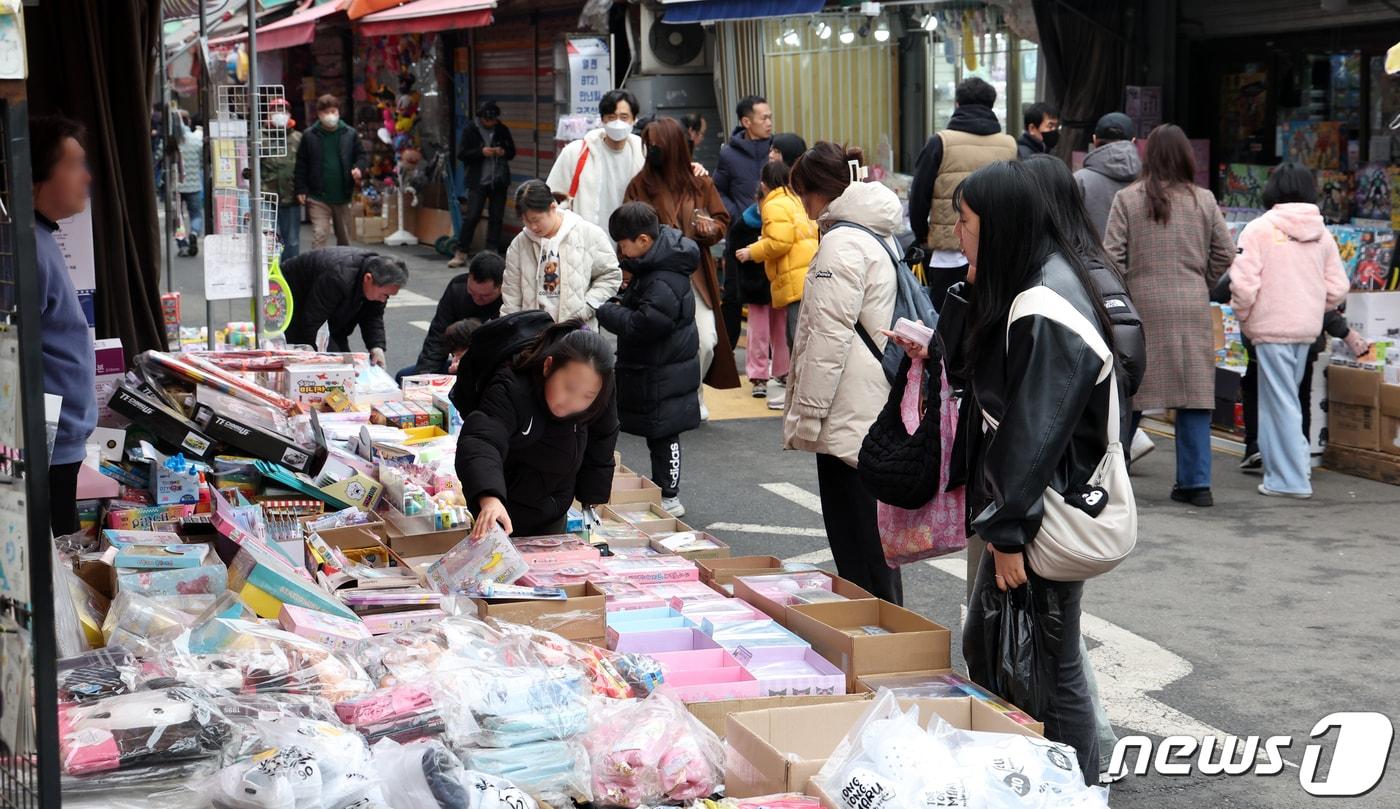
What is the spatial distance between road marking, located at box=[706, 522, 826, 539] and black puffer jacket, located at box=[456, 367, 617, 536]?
7.83ft

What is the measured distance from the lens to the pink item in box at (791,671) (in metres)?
4.04

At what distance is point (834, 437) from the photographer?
5.67 meters

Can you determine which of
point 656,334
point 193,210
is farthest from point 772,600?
point 193,210

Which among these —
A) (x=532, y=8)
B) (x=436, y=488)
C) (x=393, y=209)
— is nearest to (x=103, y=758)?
(x=436, y=488)

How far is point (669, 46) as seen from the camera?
50.0 feet

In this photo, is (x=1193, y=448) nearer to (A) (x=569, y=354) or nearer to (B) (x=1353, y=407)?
(B) (x=1353, y=407)

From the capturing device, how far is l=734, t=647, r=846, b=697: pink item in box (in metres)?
4.04

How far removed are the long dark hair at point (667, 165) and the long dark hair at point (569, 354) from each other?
443cm

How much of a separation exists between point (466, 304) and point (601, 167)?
2367mm

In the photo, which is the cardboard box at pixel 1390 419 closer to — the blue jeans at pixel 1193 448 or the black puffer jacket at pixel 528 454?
the blue jeans at pixel 1193 448

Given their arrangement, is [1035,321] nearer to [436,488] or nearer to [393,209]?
[436,488]

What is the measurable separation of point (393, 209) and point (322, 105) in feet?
23.5

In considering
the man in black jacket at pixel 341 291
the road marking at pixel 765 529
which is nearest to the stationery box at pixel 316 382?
the man in black jacket at pixel 341 291

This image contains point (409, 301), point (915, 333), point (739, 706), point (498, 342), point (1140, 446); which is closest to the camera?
point (739, 706)
